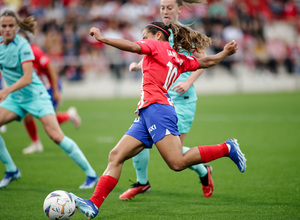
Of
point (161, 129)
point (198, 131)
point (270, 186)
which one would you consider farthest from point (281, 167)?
point (198, 131)

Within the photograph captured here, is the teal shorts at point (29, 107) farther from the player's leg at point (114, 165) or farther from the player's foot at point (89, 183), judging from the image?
the player's leg at point (114, 165)

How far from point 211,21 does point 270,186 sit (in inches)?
649

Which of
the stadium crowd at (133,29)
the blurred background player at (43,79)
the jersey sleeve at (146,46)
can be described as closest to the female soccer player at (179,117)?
the jersey sleeve at (146,46)

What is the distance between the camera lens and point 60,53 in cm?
1969

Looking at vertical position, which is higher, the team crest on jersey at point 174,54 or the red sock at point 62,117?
the team crest on jersey at point 174,54

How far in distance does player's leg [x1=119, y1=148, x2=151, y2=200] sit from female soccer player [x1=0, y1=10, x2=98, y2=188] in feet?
2.49

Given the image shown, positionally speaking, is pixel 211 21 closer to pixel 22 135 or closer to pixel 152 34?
pixel 22 135

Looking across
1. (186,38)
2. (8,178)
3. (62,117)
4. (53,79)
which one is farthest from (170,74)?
(62,117)

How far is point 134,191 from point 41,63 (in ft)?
11.0

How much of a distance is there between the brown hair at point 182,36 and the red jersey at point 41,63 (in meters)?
3.59

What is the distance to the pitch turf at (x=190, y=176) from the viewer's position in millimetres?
5074

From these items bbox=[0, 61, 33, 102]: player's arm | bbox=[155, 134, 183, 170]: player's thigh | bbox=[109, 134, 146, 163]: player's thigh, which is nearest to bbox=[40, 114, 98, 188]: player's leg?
bbox=[0, 61, 33, 102]: player's arm

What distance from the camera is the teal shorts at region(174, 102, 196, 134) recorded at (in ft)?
18.9

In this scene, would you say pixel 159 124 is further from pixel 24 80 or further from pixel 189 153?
pixel 24 80
